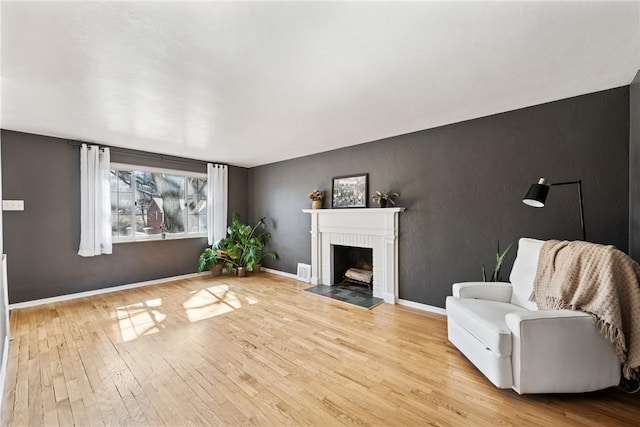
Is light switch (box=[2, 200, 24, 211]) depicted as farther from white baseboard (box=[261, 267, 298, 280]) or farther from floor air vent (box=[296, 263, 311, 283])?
floor air vent (box=[296, 263, 311, 283])

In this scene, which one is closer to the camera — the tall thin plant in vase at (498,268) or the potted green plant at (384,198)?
the tall thin plant in vase at (498,268)

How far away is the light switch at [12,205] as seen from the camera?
3179mm

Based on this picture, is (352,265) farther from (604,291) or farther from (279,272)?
(604,291)

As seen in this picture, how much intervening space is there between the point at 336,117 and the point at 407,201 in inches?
58.0

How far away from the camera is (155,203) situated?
4.55 meters

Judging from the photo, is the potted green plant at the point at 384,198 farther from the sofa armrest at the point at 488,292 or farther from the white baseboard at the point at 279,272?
the white baseboard at the point at 279,272

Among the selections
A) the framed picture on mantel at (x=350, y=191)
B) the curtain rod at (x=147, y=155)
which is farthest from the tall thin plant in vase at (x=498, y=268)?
the curtain rod at (x=147, y=155)

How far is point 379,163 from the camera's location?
374cm

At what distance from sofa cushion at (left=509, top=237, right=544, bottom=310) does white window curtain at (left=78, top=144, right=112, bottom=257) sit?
515cm

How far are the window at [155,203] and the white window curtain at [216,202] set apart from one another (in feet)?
0.64

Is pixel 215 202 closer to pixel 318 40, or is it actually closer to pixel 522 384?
pixel 318 40

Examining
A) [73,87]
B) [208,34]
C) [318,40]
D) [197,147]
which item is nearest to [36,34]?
[73,87]

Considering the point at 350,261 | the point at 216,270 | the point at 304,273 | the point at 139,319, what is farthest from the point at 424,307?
the point at 216,270

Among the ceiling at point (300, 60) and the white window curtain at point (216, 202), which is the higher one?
the ceiling at point (300, 60)
